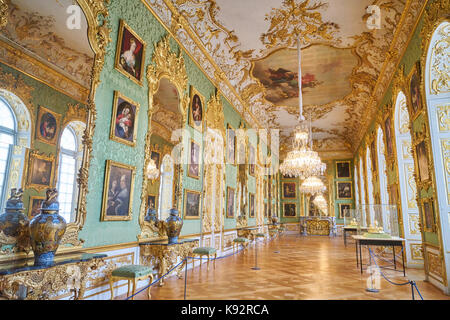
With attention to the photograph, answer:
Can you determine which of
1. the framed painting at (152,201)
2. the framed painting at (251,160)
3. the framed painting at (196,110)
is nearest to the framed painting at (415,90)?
the framed painting at (196,110)

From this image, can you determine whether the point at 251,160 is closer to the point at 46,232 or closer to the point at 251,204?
the point at 251,204

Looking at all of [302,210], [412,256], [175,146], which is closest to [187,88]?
[175,146]

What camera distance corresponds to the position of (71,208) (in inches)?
161

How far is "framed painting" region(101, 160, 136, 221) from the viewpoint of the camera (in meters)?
4.79

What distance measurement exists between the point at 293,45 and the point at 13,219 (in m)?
8.93

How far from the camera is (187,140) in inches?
301

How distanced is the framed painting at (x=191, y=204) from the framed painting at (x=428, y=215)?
5.55 metres

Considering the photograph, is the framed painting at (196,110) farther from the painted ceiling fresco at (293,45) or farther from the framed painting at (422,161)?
the framed painting at (422,161)

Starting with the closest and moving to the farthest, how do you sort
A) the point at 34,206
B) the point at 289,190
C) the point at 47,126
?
the point at 34,206
the point at 47,126
the point at 289,190

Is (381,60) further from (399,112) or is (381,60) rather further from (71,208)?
(71,208)

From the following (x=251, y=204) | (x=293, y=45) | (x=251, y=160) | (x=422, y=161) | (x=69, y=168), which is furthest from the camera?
(x=251, y=160)

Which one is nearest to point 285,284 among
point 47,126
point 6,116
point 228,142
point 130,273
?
point 130,273

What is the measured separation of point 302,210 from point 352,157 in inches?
225

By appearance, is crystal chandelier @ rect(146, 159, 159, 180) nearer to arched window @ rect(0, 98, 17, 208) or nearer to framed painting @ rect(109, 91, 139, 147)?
framed painting @ rect(109, 91, 139, 147)
